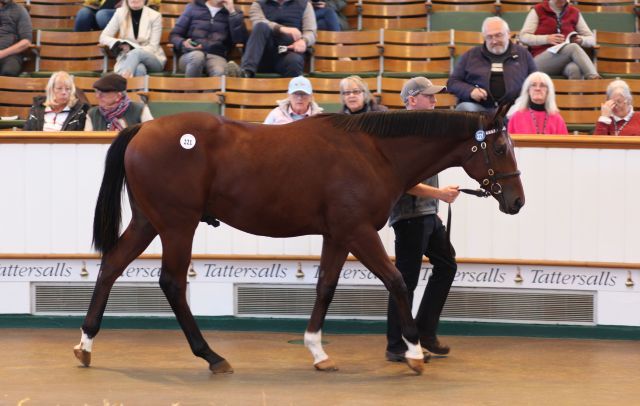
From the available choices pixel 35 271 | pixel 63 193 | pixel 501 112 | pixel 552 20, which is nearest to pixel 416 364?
pixel 501 112

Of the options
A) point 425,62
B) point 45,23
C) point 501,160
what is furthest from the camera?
point 45,23

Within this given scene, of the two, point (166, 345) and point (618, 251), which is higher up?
point (618, 251)

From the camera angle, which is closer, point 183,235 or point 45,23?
point 183,235

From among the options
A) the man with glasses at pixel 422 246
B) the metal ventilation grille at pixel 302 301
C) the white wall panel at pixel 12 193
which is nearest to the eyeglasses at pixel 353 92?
the man with glasses at pixel 422 246

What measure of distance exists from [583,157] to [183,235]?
3.06 metres

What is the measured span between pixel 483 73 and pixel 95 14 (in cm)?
502

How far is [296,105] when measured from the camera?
8.84 m

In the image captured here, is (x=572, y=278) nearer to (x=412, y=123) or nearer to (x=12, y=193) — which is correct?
(x=412, y=123)

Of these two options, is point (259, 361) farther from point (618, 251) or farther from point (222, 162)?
point (618, 251)

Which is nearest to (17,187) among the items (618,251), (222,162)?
(222,162)

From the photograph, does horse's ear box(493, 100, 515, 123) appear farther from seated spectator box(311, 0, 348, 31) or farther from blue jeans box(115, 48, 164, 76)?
seated spectator box(311, 0, 348, 31)

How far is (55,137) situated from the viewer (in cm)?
852

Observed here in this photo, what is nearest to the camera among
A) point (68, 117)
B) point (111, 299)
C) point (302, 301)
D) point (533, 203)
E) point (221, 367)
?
point (221, 367)

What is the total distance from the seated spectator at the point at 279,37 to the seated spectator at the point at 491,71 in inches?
84.5
